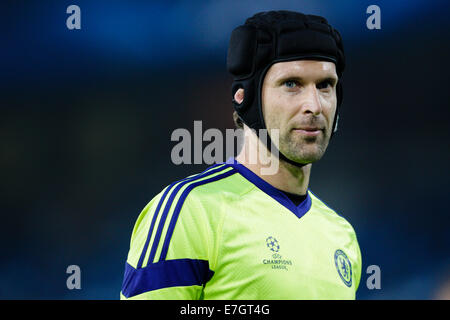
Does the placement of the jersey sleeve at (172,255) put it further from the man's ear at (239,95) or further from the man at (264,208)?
the man's ear at (239,95)

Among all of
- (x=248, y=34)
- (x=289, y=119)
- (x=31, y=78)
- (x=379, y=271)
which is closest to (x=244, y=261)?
(x=289, y=119)

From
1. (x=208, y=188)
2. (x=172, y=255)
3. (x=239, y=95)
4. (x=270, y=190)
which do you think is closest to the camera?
(x=172, y=255)

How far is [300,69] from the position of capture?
2.20 metres

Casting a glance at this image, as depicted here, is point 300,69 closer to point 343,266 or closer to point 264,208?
point 264,208

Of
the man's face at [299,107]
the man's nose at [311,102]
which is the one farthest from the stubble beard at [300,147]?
the man's nose at [311,102]

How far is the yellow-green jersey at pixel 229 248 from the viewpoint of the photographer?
188 centimetres

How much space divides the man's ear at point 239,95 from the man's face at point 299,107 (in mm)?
170

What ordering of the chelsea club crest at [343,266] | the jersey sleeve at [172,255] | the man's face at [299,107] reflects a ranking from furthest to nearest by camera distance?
the chelsea club crest at [343,266], the man's face at [299,107], the jersey sleeve at [172,255]

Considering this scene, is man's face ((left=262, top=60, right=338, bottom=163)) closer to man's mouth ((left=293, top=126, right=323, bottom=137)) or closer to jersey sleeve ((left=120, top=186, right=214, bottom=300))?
man's mouth ((left=293, top=126, right=323, bottom=137))

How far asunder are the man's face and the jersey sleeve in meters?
0.52

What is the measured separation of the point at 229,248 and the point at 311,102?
733mm

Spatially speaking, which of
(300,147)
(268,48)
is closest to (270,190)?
(300,147)
